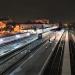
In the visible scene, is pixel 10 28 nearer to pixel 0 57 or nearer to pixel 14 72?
pixel 0 57

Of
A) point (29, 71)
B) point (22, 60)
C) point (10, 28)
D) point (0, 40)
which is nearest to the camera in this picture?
point (29, 71)

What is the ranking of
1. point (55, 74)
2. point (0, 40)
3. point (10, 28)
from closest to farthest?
1. point (55, 74)
2. point (0, 40)
3. point (10, 28)

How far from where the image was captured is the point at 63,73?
2056 cm

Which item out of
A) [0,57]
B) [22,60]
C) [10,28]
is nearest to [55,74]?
[22,60]

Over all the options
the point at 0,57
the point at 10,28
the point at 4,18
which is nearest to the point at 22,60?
the point at 0,57

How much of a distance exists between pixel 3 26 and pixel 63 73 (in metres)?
103

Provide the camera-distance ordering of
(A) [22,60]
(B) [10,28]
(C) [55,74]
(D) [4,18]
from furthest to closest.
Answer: (D) [4,18]
(B) [10,28]
(A) [22,60]
(C) [55,74]

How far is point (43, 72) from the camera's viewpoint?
20.9 metres

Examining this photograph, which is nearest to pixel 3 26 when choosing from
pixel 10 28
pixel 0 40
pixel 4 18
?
pixel 10 28

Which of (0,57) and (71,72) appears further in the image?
(0,57)

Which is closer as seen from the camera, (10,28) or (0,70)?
(0,70)

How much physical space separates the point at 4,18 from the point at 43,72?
142m

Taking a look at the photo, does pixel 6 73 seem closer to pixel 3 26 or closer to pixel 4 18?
pixel 3 26

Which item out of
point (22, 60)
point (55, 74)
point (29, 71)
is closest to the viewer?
point (55, 74)
